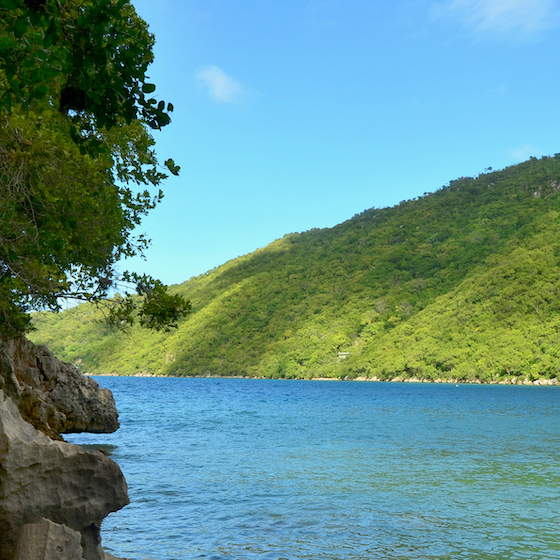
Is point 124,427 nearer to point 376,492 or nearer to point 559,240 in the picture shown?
point 376,492

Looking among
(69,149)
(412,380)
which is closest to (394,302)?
(412,380)

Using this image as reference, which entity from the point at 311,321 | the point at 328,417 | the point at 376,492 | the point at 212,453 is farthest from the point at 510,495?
the point at 311,321

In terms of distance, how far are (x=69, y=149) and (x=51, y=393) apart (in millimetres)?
10660

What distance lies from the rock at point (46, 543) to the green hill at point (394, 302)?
318 feet

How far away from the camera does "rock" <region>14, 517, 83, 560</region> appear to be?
17.0ft

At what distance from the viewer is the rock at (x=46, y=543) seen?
5.19 meters

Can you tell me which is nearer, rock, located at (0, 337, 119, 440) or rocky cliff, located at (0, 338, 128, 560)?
rocky cliff, located at (0, 338, 128, 560)

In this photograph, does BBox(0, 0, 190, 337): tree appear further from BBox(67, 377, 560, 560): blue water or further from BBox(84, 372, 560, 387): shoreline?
BBox(84, 372, 560, 387): shoreline

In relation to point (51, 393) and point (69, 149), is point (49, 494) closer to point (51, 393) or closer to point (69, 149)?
point (69, 149)

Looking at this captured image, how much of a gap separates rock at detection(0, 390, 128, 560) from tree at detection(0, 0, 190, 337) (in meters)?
2.89

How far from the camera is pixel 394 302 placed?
13400cm

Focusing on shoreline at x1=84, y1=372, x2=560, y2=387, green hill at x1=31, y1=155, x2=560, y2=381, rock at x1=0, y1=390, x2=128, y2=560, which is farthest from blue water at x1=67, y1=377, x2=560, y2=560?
green hill at x1=31, y1=155, x2=560, y2=381

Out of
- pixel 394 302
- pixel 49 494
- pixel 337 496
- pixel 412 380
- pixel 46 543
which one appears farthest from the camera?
pixel 394 302

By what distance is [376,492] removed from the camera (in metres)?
13.3
